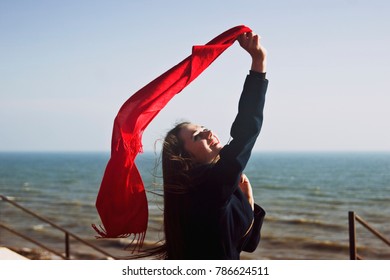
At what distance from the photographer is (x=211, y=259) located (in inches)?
70.0

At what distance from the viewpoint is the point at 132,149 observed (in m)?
1.86

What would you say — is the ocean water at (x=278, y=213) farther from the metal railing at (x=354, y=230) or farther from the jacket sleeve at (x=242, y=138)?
the metal railing at (x=354, y=230)

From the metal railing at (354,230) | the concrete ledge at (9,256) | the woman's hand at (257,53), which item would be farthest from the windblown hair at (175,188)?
the concrete ledge at (9,256)

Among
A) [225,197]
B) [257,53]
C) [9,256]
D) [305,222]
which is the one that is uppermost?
[257,53]

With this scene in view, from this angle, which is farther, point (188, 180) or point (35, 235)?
point (35, 235)

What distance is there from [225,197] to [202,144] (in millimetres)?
225

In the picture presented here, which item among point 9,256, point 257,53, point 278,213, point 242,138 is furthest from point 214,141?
point 278,213

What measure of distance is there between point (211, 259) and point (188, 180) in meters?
0.26

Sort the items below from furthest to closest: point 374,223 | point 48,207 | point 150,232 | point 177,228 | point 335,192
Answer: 1. point 335,192
2. point 48,207
3. point 374,223
4. point 150,232
5. point 177,228

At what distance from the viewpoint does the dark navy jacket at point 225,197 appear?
1.66 metres

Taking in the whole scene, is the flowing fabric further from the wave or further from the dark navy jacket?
the wave

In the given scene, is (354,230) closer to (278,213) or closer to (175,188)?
(175,188)

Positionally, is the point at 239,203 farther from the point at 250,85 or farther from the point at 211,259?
the point at 250,85
